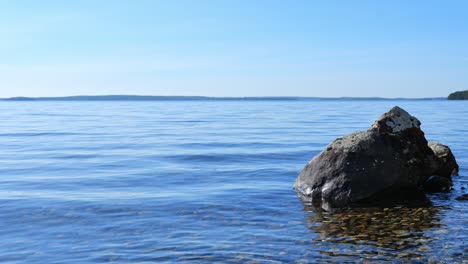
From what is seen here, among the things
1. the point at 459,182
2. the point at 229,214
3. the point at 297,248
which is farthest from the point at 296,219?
the point at 459,182

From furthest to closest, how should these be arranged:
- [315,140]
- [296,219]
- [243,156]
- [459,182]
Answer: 1. [315,140]
2. [243,156]
3. [459,182]
4. [296,219]

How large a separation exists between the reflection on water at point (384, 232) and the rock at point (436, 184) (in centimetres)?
230

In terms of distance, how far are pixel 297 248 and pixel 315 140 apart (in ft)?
62.2

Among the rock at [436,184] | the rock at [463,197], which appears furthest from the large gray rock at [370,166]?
the rock at [463,197]

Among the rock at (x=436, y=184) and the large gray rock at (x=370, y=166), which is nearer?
the large gray rock at (x=370, y=166)

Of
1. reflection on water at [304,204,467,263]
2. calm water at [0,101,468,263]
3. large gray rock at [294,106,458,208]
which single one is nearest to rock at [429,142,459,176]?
calm water at [0,101,468,263]

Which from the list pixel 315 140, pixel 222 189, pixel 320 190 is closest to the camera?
pixel 320 190

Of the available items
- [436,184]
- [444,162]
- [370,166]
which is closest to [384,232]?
[370,166]

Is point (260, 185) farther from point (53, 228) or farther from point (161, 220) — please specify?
point (53, 228)

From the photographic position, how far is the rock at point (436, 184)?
14.1 metres

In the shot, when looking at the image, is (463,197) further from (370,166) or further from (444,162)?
(444,162)

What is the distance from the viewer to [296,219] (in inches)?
433

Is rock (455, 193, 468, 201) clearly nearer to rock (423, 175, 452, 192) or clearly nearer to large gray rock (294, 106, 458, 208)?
rock (423, 175, 452, 192)

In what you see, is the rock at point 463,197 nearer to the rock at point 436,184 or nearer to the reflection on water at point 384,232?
the rock at point 436,184
